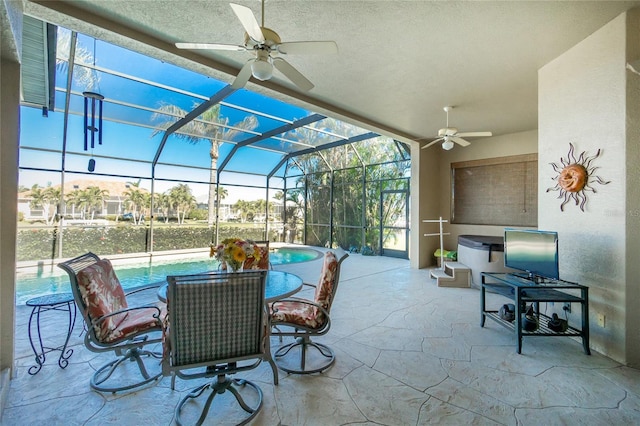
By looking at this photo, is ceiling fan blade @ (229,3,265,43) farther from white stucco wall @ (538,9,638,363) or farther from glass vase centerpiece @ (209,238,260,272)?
white stucco wall @ (538,9,638,363)

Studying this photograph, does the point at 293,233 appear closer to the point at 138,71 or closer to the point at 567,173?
the point at 138,71

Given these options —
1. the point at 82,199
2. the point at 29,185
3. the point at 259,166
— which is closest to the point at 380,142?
the point at 259,166

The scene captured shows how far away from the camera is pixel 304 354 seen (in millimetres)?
2443

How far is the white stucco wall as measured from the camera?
2545mm

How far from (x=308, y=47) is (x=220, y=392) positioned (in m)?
2.62

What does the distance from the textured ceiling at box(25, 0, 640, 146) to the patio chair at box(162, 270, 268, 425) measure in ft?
7.68

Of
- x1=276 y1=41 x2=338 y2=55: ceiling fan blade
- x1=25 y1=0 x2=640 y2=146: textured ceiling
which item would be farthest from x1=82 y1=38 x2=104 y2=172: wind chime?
x1=276 y1=41 x2=338 y2=55: ceiling fan blade

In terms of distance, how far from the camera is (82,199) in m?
7.63

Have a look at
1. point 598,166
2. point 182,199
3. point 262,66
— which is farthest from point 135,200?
point 598,166

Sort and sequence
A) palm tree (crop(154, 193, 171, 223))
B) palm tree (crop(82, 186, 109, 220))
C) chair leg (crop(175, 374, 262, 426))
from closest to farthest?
chair leg (crop(175, 374, 262, 426))
palm tree (crop(82, 186, 109, 220))
palm tree (crop(154, 193, 171, 223))

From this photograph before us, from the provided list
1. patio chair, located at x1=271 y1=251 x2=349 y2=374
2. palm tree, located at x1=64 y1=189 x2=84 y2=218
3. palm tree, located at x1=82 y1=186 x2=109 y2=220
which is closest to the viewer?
patio chair, located at x1=271 y1=251 x2=349 y2=374

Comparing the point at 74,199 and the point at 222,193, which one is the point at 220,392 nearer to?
the point at 74,199

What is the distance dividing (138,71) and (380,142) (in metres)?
6.24

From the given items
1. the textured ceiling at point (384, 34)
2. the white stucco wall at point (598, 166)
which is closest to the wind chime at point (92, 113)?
the textured ceiling at point (384, 34)
